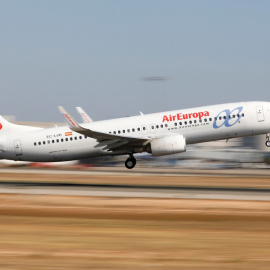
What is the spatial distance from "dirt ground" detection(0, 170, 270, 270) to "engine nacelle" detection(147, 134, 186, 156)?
12.0 metres

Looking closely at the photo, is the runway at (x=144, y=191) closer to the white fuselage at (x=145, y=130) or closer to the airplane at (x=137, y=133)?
the airplane at (x=137, y=133)

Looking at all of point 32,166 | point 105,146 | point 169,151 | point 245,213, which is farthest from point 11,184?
point 32,166

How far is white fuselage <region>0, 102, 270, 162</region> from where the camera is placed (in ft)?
151

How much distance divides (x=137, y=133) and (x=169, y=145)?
129 inches

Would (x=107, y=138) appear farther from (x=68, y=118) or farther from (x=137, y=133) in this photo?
(x=68, y=118)

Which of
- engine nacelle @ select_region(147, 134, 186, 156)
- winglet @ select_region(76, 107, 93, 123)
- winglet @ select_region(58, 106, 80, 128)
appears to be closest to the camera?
winglet @ select_region(58, 106, 80, 128)

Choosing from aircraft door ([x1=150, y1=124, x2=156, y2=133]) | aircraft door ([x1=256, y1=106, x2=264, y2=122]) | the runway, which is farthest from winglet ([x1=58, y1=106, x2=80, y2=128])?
aircraft door ([x1=256, y1=106, x2=264, y2=122])

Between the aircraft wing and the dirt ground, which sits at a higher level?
the aircraft wing

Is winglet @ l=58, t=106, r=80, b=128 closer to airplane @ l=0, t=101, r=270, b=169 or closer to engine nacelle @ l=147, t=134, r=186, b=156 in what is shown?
airplane @ l=0, t=101, r=270, b=169

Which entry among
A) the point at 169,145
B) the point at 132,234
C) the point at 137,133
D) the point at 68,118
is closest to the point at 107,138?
the point at 137,133

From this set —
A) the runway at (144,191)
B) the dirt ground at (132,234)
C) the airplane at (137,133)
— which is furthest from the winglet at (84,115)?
the dirt ground at (132,234)

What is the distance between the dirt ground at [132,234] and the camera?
18.5 m

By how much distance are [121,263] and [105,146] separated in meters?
30.2

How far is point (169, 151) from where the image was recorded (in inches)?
1811
